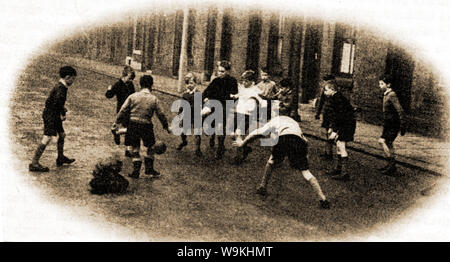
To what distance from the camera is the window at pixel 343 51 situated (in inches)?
721

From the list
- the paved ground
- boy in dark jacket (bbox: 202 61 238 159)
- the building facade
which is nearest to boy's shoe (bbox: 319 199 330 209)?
boy in dark jacket (bbox: 202 61 238 159)

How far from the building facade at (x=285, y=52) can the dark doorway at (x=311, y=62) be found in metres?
0.04

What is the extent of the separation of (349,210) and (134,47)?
26.4 meters

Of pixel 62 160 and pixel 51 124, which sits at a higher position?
pixel 51 124

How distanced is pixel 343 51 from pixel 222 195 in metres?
12.7

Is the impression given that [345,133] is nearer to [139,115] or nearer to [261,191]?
[261,191]

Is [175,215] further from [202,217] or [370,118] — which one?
[370,118]

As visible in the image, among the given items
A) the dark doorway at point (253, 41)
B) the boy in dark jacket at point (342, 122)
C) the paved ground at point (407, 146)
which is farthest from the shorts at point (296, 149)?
the dark doorway at point (253, 41)

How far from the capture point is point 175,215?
20.3ft

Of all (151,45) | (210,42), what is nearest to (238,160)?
(210,42)

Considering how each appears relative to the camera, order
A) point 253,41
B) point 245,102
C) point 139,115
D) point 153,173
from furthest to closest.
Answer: point 253,41 → point 245,102 → point 153,173 → point 139,115

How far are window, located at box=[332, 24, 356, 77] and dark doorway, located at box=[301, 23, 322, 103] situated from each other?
34.4 inches

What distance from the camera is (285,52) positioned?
21.4 metres
